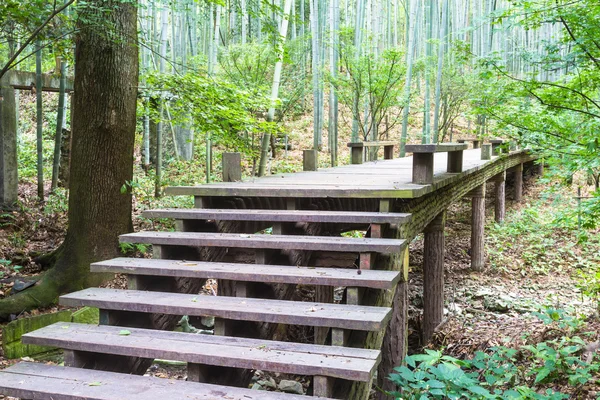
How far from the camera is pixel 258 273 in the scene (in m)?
2.69

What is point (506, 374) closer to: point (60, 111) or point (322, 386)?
point (322, 386)

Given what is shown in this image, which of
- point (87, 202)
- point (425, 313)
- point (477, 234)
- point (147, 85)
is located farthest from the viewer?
point (477, 234)

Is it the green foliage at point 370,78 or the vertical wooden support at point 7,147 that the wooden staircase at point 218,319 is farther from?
the green foliage at point 370,78

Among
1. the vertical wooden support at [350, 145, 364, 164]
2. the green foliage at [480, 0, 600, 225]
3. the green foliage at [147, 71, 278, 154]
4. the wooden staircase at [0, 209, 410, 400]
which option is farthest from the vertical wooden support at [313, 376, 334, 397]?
the vertical wooden support at [350, 145, 364, 164]

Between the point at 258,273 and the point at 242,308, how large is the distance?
0.26m

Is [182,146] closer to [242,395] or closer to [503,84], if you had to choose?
[503,84]

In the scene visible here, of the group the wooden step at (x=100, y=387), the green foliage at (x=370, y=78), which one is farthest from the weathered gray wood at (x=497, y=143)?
the wooden step at (x=100, y=387)

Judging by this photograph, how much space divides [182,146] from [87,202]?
1070cm

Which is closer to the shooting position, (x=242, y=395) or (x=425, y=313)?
(x=242, y=395)

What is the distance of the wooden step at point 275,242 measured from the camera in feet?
8.99

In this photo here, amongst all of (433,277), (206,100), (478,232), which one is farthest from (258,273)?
(478,232)

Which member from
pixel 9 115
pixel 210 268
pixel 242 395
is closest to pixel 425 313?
pixel 210 268

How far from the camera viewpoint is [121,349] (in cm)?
233

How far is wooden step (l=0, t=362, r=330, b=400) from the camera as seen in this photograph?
2.02m
